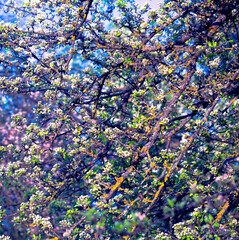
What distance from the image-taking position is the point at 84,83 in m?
4.62

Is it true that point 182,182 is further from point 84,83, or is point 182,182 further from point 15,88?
point 15,88

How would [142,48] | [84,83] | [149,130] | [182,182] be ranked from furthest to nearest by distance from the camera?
[84,83] → [182,182] → [142,48] → [149,130]

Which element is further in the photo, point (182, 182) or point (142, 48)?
point (182, 182)

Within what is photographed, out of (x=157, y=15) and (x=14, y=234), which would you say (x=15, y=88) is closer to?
(x=157, y=15)

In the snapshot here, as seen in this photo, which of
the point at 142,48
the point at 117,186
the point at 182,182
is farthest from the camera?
the point at 182,182

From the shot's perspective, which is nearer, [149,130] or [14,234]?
[149,130]

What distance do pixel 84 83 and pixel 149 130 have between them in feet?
6.25

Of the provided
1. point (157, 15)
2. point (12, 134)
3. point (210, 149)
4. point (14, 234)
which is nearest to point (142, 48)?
point (157, 15)

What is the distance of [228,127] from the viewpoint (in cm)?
423

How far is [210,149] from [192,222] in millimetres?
1401

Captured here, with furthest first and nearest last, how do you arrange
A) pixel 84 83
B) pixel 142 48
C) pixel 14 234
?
pixel 14 234
pixel 84 83
pixel 142 48

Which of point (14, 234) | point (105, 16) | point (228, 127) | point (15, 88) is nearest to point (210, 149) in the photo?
point (228, 127)

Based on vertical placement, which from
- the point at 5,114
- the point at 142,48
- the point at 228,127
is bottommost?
the point at 228,127

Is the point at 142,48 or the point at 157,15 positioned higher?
the point at 157,15
